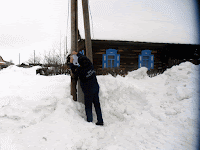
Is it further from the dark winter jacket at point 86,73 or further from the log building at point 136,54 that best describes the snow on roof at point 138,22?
the dark winter jacket at point 86,73

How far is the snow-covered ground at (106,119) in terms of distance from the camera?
2549 millimetres

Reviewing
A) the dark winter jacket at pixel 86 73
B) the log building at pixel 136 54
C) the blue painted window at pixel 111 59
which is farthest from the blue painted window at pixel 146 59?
the dark winter jacket at pixel 86 73

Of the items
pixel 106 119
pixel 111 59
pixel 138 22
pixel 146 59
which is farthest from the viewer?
pixel 138 22

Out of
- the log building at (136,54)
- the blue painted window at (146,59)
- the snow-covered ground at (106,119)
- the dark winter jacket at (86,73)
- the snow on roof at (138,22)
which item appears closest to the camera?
the snow-covered ground at (106,119)

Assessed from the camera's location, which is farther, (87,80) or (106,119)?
(106,119)

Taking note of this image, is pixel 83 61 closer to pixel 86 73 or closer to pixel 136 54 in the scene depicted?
pixel 86 73

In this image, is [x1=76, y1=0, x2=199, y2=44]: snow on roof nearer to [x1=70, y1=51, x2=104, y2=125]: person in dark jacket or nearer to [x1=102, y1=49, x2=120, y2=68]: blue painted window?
[x1=102, y1=49, x2=120, y2=68]: blue painted window

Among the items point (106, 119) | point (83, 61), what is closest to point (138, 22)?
point (83, 61)

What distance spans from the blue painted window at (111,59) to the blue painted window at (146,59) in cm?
222

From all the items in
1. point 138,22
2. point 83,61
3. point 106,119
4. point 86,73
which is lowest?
point 106,119

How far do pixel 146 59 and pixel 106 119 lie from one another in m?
9.88

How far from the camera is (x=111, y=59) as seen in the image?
11.4m

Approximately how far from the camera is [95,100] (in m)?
3.54

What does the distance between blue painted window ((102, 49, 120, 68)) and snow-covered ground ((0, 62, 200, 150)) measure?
6.66 metres
